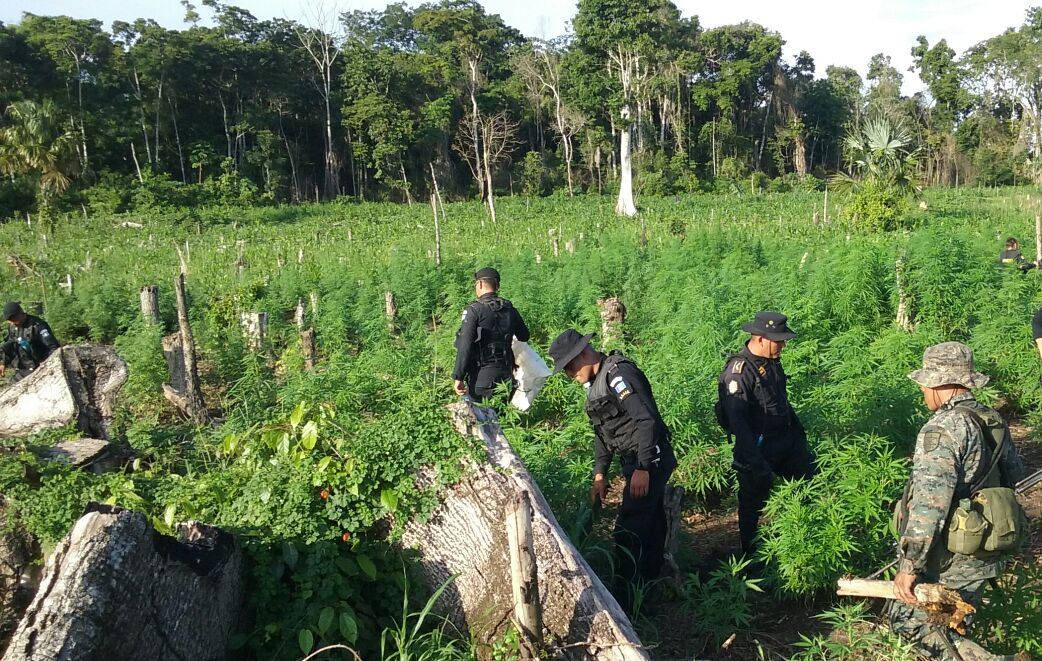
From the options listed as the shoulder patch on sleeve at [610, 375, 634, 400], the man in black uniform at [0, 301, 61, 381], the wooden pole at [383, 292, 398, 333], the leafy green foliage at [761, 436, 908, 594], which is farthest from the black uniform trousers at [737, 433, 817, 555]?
the man in black uniform at [0, 301, 61, 381]

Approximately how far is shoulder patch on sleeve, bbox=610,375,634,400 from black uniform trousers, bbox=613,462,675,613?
46 centimetres

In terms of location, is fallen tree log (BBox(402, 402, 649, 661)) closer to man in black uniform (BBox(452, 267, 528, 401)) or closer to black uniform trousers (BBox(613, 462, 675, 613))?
black uniform trousers (BBox(613, 462, 675, 613))

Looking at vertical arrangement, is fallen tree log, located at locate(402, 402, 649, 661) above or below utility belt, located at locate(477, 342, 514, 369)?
below

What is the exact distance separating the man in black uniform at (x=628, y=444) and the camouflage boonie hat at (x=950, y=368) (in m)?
1.31

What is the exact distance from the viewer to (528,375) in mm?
5242

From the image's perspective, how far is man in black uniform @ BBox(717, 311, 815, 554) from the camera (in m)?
4.14

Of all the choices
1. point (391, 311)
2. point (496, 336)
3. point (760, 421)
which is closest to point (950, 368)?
point (760, 421)

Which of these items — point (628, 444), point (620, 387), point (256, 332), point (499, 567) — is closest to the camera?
point (499, 567)

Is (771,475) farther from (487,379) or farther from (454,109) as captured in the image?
(454,109)

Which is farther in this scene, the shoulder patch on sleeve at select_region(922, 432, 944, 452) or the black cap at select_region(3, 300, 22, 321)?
the black cap at select_region(3, 300, 22, 321)

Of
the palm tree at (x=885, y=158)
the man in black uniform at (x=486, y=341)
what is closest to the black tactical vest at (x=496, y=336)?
the man in black uniform at (x=486, y=341)

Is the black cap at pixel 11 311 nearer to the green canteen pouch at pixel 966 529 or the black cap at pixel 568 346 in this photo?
the black cap at pixel 568 346

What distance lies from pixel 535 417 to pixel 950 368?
3.75 meters

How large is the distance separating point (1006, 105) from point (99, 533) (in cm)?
5662
